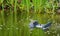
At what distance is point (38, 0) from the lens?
863 cm

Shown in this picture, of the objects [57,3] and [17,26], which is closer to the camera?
[17,26]

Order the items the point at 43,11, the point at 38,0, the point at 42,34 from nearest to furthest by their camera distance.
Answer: the point at 42,34, the point at 38,0, the point at 43,11

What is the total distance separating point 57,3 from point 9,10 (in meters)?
1.78

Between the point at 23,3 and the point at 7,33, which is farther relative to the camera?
the point at 23,3

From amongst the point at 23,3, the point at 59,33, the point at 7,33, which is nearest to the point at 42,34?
the point at 59,33

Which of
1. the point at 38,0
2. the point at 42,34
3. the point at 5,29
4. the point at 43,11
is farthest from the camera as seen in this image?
the point at 43,11

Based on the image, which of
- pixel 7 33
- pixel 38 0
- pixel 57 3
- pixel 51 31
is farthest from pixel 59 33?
pixel 57 3

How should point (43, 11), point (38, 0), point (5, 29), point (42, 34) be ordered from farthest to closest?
point (43, 11)
point (38, 0)
point (5, 29)
point (42, 34)

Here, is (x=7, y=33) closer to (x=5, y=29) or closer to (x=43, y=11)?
(x=5, y=29)

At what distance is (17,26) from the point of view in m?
6.28

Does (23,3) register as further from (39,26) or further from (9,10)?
(39,26)

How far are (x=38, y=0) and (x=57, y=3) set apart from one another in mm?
966

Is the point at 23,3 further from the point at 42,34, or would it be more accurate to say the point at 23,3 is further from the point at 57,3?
the point at 42,34

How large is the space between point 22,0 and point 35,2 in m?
0.84
